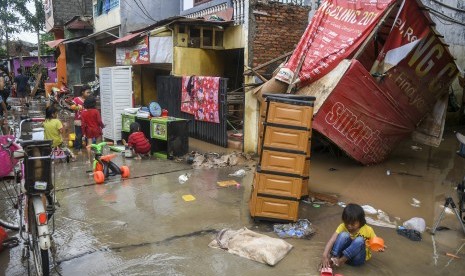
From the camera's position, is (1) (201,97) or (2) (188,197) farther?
(1) (201,97)

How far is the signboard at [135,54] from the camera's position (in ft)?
40.7

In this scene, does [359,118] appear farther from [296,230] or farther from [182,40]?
[182,40]

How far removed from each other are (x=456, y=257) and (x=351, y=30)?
4.78m

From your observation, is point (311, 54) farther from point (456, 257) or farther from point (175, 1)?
point (175, 1)

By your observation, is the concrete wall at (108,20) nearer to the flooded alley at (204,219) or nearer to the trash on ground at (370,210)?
the flooded alley at (204,219)

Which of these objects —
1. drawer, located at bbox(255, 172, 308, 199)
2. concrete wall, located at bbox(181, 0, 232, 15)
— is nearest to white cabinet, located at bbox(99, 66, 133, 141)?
concrete wall, located at bbox(181, 0, 232, 15)

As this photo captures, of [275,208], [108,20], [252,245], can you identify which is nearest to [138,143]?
[275,208]

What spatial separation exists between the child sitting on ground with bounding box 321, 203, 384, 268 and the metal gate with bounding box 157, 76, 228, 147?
6256 millimetres

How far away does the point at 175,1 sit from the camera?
16.4m

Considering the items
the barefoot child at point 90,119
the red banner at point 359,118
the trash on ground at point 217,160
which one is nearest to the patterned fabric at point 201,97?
the trash on ground at point 217,160

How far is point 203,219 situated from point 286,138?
1625 millimetres

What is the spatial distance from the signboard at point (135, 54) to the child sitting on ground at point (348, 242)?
391 inches

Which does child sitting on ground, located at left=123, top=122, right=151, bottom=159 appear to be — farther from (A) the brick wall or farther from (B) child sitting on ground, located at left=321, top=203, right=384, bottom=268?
(B) child sitting on ground, located at left=321, top=203, right=384, bottom=268

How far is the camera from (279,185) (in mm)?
4914
